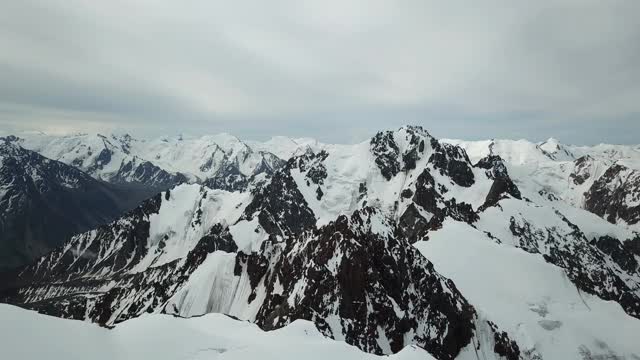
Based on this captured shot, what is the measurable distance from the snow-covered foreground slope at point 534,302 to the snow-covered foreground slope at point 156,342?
8875cm

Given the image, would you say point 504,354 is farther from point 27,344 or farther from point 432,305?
point 27,344

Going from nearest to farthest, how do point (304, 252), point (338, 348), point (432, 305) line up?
point (338, 348)
point (432, 305)
point (304, 252)

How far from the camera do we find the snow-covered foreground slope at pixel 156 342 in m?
39.2

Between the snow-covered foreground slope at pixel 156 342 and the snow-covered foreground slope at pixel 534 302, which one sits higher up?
the snow-covered foreground slope at pixel 156 342

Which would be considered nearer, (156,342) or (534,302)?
(156,342)

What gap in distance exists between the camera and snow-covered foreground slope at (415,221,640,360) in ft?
391

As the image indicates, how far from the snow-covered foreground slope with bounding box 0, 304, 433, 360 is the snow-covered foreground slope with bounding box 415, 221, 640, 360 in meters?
88.7

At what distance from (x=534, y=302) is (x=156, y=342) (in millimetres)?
117371

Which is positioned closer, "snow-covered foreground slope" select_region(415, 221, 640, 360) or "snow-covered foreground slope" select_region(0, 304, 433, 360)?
"snow-covered foreground slope" select_region(0, 304, 433, 360)

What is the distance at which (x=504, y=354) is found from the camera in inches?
4272

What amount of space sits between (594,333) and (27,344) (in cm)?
13159

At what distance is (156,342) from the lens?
46219mm

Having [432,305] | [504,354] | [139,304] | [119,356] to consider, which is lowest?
[139,304]

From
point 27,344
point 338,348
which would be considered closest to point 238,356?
point 338,348
